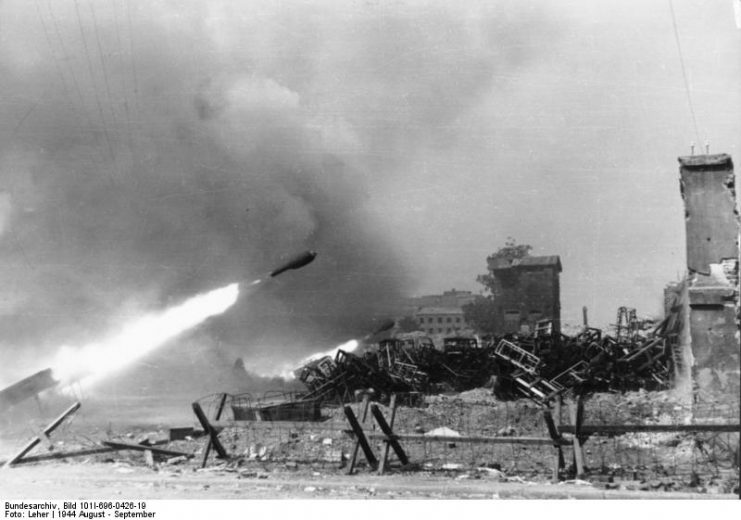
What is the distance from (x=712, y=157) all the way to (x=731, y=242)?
7.56 ft

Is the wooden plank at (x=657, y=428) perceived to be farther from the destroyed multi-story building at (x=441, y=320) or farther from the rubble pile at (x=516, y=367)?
the destroyed multi-story building at (x=441, y=320)

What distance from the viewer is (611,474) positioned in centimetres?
1236

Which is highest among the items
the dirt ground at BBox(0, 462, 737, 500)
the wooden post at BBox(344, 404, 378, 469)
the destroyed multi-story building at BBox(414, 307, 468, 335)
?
the destroyed multi-story building at BBox(414, 307, 468, 335)

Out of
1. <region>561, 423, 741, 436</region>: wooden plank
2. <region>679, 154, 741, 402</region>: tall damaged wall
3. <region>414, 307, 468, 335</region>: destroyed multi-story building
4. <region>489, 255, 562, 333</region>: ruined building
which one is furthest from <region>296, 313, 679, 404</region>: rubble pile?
<region>414, 307, 468, 335</region>: destroyed multi-story building

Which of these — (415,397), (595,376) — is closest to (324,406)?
(415,397)

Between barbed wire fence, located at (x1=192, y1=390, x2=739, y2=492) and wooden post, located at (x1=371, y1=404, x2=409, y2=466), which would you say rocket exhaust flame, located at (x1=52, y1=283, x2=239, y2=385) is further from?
wooden post, located at (x1=371, y1=404, x2=409, y2=466)

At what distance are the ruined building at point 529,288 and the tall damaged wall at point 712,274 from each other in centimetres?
2741

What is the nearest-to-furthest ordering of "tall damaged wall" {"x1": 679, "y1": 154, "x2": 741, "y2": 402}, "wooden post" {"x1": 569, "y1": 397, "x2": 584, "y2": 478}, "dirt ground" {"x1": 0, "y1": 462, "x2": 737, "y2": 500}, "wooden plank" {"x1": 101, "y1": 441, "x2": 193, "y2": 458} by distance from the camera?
"dirt ground" {"x1": 0, "y1": 462, "x2": 737, "y2": 500} → "wooden post" {"x1": 569, "y1": 397, "x2": 584, "y2": 478} → "wooden plank" {"x1": 101, "y1": 441, "x2": 193, "y2": 458} → "tall damaged wall" {"x1": 679, "y1": 154, "x2": 741, "y2": 402}

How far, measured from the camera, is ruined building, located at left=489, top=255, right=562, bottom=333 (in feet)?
148

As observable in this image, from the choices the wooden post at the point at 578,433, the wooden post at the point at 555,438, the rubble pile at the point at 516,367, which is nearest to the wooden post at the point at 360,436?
the wooden post at the point at 555,438

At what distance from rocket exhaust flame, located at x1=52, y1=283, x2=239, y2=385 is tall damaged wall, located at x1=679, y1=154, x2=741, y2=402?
50.3ft

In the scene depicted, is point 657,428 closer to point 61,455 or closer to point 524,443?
point 524,443

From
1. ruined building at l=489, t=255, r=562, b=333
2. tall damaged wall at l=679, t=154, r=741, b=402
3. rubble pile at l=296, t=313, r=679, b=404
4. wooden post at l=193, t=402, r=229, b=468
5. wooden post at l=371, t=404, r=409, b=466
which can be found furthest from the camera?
ruined building at l=489, t=255, r=562, b=333
